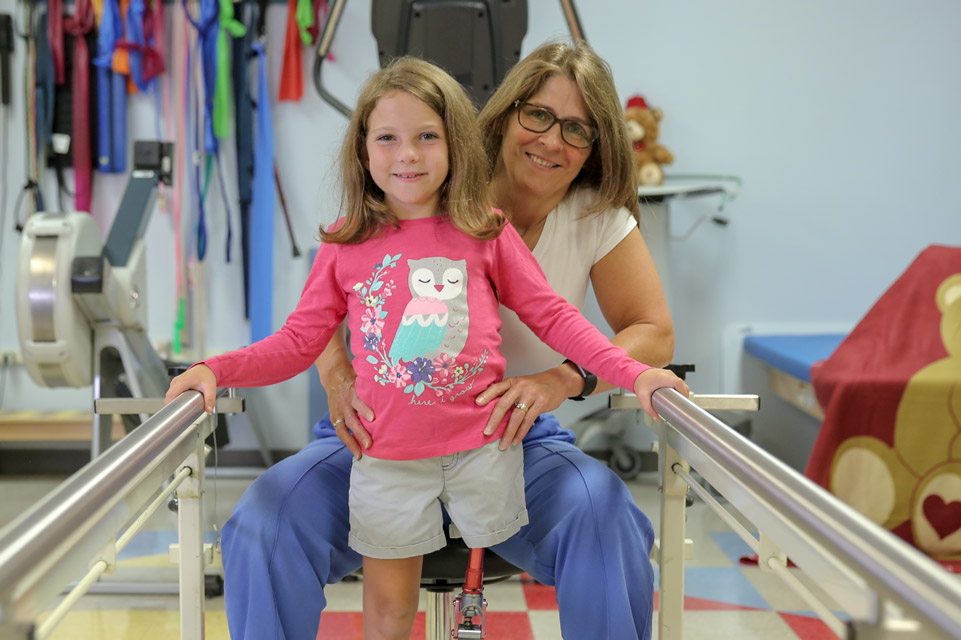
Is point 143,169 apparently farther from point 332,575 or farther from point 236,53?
point 332,575

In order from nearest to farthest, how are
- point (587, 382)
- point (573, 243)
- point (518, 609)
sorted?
point (587, 382)
point (573, 243)
point (518, 609)

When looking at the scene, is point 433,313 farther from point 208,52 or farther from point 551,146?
point 208,52

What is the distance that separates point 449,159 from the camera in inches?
48.4

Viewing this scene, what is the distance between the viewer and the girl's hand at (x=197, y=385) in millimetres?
1029

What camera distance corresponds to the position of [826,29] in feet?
10.7

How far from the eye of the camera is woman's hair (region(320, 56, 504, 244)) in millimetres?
1211

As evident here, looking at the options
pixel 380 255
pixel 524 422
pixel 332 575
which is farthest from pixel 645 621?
pixel 380 255

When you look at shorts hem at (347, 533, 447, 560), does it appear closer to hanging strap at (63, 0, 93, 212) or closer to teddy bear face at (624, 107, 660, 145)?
teddy bear face at (624, 107, 660, 145)

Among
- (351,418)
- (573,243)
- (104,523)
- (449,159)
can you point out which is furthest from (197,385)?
(573,243)

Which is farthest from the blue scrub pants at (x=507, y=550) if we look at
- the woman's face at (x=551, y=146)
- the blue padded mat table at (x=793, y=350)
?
the blue padded mat table at (x=793, y=350)

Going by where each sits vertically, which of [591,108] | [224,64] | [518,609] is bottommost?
[518,609]

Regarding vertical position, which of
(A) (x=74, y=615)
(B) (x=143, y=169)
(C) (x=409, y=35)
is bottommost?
(A) (x=74, y=615)

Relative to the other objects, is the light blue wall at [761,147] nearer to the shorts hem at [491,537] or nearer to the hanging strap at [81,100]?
the hanging strap at [81,100]

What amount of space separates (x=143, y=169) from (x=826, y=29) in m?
2.46
